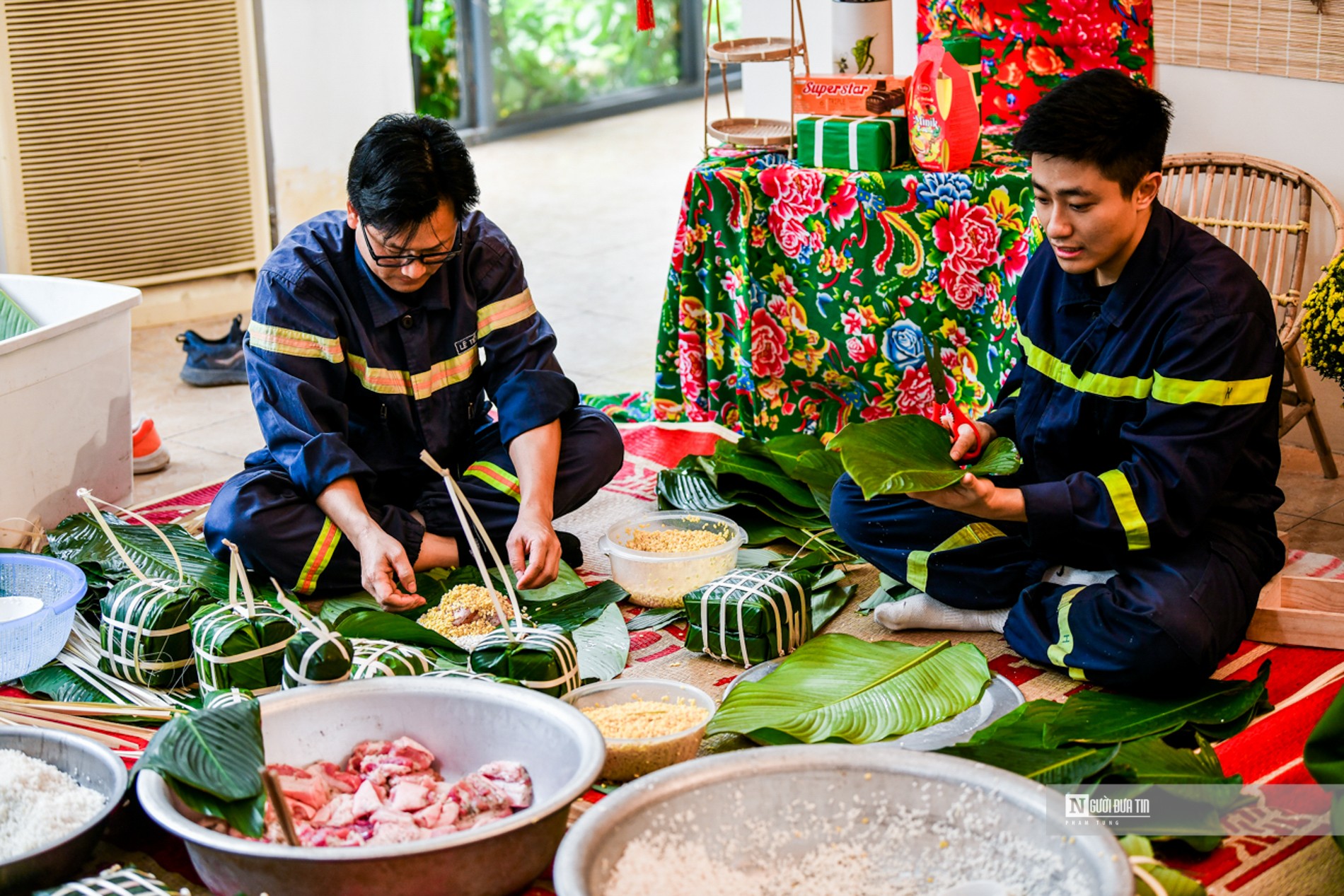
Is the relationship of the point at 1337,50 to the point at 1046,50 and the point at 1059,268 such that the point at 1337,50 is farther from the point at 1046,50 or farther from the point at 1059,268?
the point at 1059,268

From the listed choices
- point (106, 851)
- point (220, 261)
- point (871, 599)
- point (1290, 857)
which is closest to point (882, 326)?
point (871, 599)

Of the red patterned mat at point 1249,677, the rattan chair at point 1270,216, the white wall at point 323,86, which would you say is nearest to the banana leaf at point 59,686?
the red patterned mat at point 1249,677

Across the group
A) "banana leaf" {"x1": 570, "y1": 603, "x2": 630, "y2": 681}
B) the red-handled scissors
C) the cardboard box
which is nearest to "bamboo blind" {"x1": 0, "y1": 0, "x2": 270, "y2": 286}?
the cardboard box

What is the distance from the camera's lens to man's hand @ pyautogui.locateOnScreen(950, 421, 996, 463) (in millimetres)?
2332

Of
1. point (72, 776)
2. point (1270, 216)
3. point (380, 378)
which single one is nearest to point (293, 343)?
point (380, 378)

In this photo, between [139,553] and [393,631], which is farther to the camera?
[139,553]

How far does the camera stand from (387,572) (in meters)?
2.23

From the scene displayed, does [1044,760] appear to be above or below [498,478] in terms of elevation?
below

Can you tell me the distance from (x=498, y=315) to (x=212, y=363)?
170 centimetres

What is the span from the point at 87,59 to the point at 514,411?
2538 mm

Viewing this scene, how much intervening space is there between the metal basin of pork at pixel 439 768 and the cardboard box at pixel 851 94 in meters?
1.80

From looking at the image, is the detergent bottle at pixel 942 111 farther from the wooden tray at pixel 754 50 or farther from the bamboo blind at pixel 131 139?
the bamboo blind at pixel 131 139

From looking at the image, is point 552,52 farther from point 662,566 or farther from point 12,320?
point 662,566

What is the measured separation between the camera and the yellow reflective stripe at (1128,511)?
6.91ft
